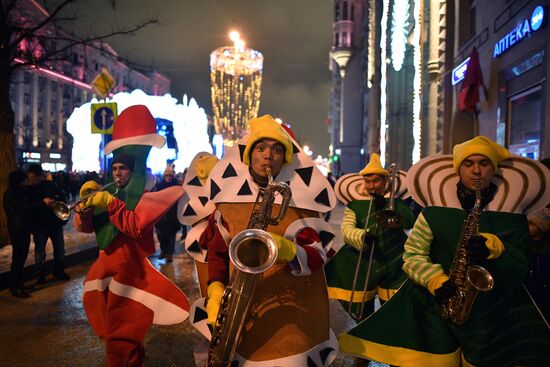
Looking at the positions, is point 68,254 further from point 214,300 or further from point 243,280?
point 243,280

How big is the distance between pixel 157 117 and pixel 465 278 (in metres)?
25.9

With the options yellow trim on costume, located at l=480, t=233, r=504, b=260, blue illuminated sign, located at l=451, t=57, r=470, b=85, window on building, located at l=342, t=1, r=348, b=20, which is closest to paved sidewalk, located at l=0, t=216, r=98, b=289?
yellow trim on costume, located at l=480, t=233, r=504, b=260

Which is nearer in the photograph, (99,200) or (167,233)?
(99,200)

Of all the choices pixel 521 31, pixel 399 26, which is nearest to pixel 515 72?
pixel 521 31

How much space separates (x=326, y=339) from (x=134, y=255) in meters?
1.79

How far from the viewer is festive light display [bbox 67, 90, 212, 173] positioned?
948 inches

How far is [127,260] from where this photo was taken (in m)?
3.60

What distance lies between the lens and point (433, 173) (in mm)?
3061

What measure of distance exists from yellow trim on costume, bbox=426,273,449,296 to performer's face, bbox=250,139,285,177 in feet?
3.76

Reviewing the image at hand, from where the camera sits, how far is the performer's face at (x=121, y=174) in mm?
3764

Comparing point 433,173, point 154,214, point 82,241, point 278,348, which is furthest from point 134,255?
point 82,241

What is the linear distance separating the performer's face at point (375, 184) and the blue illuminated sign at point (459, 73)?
9781 millimetres

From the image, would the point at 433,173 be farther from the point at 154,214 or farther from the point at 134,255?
the point at 134,255

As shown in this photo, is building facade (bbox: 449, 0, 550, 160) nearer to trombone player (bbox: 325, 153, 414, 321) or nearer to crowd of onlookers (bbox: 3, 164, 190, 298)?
trombone player (bbox: 325, 153, 414, 321)
